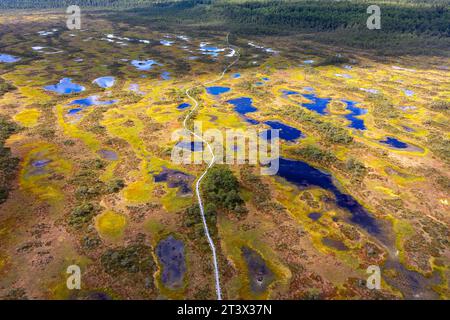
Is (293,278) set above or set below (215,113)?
below

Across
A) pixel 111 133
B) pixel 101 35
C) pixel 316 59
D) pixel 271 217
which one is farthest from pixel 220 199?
pixel 101 35

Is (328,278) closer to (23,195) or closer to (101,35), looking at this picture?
(23,195)

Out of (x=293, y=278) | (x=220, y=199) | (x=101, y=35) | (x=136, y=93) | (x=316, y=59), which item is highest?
(x=101, y=35)

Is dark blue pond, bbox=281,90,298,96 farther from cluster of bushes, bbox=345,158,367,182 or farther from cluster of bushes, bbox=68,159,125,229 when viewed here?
cluster of bushes, bbox=68,159,125,229

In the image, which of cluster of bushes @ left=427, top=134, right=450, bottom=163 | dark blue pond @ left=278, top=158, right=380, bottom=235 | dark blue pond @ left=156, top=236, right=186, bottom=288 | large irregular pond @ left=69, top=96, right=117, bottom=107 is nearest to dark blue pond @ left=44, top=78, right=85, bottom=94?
large irregular pond @ left=69, top=96, right=117, bottom=107

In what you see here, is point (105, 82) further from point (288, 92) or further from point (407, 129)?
point (407, 129)

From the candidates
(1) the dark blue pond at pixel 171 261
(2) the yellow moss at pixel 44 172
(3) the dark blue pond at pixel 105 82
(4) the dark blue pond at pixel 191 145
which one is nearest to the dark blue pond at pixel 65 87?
(3) the dark blue pond at pixel 105 82

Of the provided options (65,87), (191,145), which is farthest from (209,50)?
(191,145)
